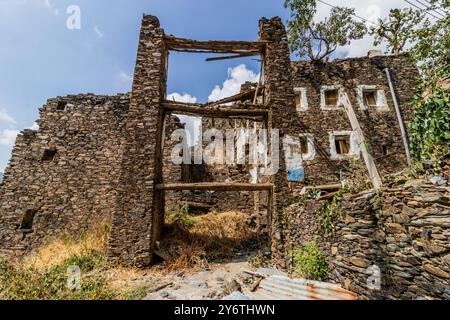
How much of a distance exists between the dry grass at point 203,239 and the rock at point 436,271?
561 centimetres

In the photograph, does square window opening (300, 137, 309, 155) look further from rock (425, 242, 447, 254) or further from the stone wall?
rock (425, 242, 447, 254)

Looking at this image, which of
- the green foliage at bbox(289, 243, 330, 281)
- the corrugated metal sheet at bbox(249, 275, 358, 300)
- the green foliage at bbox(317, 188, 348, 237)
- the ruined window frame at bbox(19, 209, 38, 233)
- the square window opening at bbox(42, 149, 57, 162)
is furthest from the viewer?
the square window opening at bbox(42, 149, 57, 162)

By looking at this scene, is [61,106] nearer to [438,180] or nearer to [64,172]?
[64,172]

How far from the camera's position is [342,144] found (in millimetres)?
13609

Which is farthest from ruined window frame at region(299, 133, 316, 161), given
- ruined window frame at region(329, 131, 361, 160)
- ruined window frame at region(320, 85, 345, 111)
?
ruined window frame at region(320, 85, 345, 111)

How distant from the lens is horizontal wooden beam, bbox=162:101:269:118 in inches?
321

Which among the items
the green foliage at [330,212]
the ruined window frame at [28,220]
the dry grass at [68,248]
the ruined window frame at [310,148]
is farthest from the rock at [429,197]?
the ruined window frame at [28,220]

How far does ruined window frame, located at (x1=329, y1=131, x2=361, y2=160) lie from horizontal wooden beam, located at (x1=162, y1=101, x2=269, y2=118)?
696 centimetres

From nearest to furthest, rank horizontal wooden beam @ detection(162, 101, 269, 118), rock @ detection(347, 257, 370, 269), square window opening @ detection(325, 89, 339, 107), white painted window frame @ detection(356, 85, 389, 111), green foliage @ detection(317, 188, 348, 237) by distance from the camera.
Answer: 1. rock @ detection(347, 257, 370, 269)
2. green foliage @ detection(317, 188, 348, 237)
3. horizontal wooden beam @ detection(162, 101, 269, 118)
4. white painted window frame @ detection(356, 85, 389, 111)
5. square window opening @ detection(325, 89, 339, 107)

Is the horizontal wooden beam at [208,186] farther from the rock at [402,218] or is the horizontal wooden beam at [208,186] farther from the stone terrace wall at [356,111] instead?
the stone terrace wall at [356,111]

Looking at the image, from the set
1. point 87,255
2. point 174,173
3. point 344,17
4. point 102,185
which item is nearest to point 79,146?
point 102,185

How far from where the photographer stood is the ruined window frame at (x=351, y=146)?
13070 mm

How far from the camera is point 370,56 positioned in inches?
619

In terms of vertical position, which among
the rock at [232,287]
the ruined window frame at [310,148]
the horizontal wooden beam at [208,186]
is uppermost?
the ruined window frame at [310,148]
